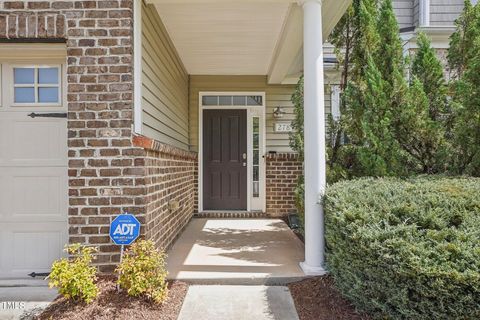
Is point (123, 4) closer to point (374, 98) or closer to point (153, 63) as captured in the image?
point (153, 63)

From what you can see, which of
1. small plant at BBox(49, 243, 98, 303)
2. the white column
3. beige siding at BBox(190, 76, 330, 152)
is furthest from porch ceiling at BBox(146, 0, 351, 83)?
the white column

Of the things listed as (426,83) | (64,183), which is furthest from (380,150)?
(64,183)

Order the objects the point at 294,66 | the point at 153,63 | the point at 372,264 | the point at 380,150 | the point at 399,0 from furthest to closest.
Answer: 1. the point at 399,0
2. the point at 294,66
3. the point at 153,63
4. the point at 380,150
5. the point at 372,264

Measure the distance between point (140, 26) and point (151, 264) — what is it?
2048mm

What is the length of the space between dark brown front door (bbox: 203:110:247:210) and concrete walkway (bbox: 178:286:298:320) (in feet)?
10.9

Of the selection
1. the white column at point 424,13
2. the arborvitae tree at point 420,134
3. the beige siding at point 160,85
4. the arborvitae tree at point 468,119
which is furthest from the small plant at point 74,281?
the white column at point 424,13

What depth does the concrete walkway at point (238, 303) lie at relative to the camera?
2.31 meters

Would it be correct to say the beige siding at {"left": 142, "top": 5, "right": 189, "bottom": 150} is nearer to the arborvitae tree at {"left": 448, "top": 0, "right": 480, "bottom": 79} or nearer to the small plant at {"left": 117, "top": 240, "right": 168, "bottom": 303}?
the small plant at {"left": 117, "top": 240, "right": 168, "bottom": 303}

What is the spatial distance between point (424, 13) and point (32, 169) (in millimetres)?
6758

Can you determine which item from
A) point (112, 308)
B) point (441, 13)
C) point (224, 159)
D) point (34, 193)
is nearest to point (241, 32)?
point (224, 159)

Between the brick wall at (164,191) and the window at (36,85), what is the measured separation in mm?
955

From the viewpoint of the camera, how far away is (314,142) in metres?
2.96

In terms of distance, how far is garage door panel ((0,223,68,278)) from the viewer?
295 centimetres

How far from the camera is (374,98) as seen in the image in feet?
10.7
